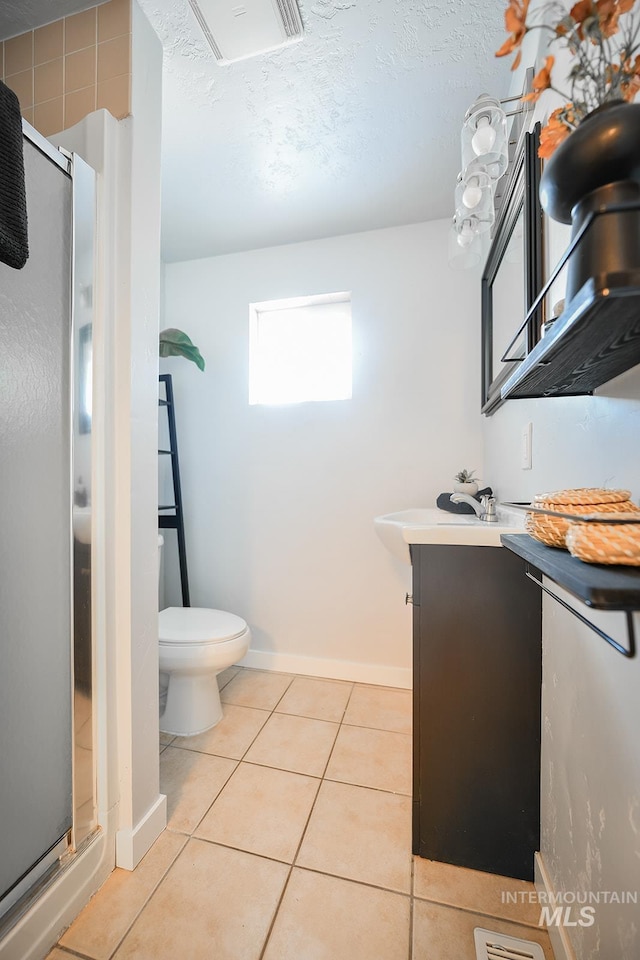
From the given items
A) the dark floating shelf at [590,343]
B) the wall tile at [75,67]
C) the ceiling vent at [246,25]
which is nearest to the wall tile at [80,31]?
the wall tile at [75,67]

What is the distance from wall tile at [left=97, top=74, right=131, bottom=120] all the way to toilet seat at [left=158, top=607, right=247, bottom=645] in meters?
1.72

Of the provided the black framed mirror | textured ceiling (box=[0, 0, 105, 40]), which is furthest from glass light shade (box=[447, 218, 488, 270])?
textured ceiling (box=[0, 0, 105, 40])

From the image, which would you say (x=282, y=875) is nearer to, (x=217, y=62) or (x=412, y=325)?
(x=412, y=325)

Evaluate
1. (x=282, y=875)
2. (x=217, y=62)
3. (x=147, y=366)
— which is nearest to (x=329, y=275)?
(x=217, y=62)

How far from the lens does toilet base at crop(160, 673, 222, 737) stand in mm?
1698

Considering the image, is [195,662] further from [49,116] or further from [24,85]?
[24,85]

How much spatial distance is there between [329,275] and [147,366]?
1.42m

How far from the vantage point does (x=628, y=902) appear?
0.58 m

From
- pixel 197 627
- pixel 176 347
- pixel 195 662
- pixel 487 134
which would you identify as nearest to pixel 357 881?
pixel 195 662

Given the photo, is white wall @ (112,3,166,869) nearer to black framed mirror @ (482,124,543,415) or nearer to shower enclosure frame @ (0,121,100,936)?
shower enclosure frame @ (0,121,100,936)

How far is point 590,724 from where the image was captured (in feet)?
2.46

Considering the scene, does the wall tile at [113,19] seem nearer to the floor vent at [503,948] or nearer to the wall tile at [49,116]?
the wall tile at [49,116]

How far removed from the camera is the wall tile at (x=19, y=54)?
126 centimetres

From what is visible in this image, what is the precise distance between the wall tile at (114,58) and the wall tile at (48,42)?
0.56 ft
